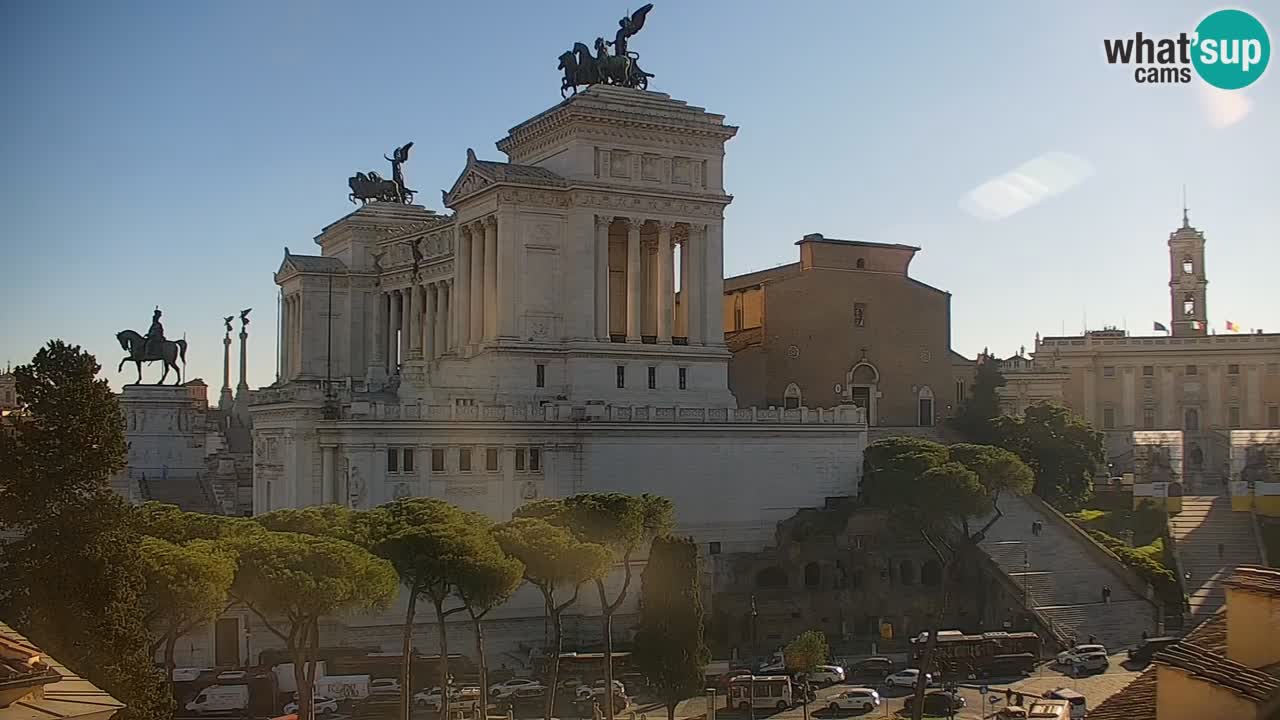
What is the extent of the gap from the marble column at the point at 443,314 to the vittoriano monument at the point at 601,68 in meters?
14.3

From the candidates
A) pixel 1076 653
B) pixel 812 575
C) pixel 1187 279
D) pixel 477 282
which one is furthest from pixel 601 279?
pixel 1187 279

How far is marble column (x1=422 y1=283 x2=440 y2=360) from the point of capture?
81812 mm

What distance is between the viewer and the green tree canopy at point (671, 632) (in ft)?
141

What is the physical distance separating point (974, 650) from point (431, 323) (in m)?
39.5

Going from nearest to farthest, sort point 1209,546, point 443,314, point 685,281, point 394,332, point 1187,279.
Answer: point 1209,546 → point 685,281 → point 443,314 → point 394,332 → point 1187,279

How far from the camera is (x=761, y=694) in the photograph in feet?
160

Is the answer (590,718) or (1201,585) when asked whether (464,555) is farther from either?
(1201,585)

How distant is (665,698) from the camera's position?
4338cm

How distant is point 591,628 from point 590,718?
34.1 feet

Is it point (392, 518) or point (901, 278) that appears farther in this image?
point (901, 278)

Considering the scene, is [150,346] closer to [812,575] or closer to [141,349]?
[141,349]

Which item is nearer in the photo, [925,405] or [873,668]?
[873,668]

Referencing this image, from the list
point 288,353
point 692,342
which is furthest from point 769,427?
point 288,353

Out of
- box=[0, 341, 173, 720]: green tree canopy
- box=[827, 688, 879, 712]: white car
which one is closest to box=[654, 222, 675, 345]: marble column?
box=[827, 688, 879, 712]: white car
